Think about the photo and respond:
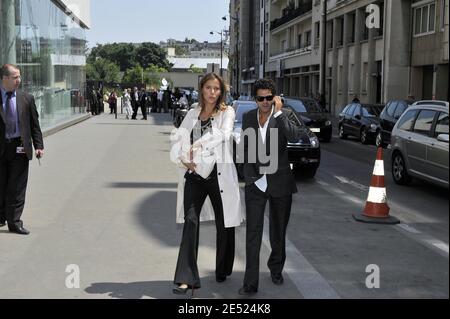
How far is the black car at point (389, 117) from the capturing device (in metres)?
17.9

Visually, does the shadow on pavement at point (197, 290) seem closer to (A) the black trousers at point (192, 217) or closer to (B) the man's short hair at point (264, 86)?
(A) the black trousers at point (192, 217)

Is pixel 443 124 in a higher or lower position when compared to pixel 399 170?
higher

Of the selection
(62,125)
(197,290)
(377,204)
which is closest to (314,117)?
(62,125)

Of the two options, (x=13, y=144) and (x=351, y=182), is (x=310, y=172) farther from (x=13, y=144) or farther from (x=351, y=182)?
(x=13, y=144)

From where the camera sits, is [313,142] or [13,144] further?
[313,142]

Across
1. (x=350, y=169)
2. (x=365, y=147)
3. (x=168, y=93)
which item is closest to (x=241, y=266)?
(x=350, y=169)

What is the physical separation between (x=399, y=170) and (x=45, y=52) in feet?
51.6

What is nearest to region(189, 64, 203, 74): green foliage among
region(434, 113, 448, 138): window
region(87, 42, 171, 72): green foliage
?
region(87, 42, 171, 72): green foliage

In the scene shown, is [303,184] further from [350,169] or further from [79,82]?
[79,82]

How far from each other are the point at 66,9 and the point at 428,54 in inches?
684

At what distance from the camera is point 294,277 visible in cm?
533

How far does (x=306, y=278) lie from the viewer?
5289mm

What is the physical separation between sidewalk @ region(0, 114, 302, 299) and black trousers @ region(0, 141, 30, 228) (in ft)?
0.85

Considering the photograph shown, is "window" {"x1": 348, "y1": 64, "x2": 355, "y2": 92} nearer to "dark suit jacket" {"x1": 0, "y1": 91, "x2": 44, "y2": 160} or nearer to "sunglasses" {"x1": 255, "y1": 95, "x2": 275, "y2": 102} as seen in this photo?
"dark suit jacket" {"x1": 0, "y1": 91, "x2": 44, "y2": 160}
